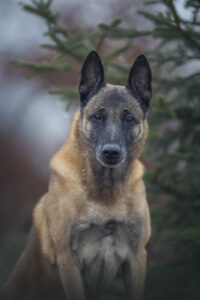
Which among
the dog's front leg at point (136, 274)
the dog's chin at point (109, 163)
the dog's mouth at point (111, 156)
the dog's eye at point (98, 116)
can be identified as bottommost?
the dog's front leg at point (136, 274)

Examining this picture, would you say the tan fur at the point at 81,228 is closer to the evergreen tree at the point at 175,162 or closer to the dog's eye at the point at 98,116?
the dog's eye at the point at 98,116

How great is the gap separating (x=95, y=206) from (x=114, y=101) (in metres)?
0.83

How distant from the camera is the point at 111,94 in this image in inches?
130

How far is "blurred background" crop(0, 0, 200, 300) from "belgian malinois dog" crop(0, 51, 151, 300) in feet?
2.43

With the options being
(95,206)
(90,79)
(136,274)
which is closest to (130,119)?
(90,79)

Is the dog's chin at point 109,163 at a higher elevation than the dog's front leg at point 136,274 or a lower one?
higher

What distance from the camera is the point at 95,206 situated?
304 centimetres

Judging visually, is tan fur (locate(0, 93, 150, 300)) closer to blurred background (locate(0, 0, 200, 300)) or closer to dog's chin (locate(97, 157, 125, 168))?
dog's chin (locate(97, 157, 125, 168))

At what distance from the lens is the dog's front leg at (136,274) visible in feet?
10.3

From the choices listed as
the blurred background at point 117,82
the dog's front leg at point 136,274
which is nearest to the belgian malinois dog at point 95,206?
the dog's front leg at point 136,274

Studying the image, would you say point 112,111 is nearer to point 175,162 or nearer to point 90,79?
point 90,79

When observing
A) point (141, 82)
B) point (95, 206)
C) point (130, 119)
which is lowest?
point (95, 206)

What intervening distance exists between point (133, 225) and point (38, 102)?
5895 mm

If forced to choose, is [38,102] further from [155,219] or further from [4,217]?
Result: [155,219]
